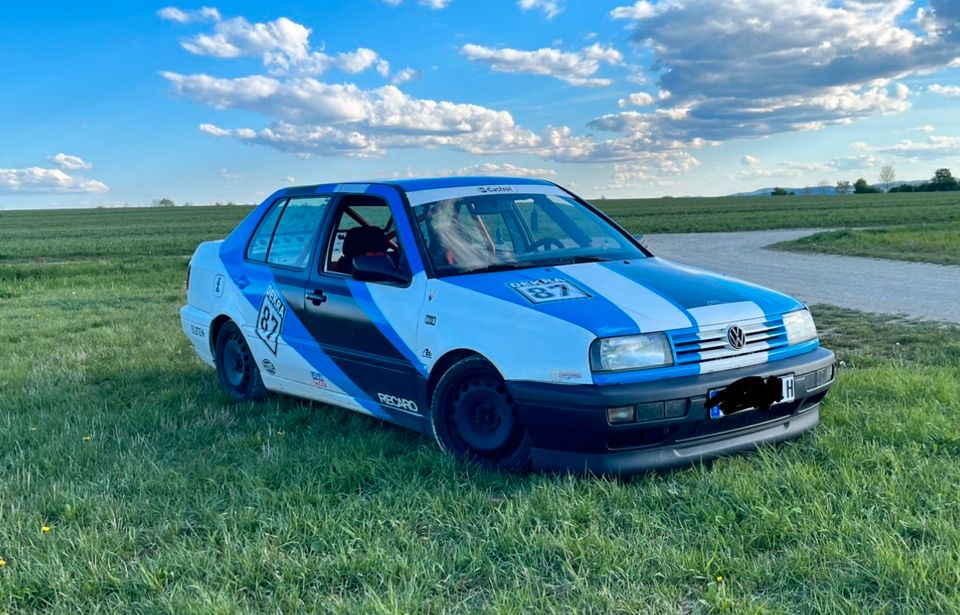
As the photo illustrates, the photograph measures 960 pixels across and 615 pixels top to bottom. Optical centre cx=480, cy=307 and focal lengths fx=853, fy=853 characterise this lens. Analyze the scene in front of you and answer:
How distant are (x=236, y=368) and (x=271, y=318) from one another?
30.8 inches

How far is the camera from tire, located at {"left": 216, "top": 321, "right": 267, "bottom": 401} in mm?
6039

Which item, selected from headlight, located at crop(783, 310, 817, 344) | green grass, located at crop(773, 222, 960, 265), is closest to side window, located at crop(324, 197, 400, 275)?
headlight, located at crop(783, 310, 817, 344)

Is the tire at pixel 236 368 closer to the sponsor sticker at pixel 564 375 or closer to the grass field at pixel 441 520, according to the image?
the grass field at pixel 441 520

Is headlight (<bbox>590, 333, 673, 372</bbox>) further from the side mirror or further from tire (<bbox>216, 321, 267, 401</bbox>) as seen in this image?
tire (<bbox>216, 321, 267, 401</bbox>)

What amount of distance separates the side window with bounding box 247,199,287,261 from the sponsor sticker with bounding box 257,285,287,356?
0.37 metres

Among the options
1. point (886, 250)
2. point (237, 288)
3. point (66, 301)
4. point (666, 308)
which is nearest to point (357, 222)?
point (237, 288)

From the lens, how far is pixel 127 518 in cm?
379

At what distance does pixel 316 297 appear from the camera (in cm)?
521

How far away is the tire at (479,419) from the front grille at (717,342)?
2.69 feet

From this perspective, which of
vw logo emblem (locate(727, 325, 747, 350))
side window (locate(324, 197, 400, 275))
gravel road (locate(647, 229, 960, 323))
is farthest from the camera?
gravel road (locate(647, 229, 960, 323))

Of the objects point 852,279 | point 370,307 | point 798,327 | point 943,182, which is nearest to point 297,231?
point 370,307

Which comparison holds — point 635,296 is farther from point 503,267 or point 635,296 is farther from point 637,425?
point 503,267

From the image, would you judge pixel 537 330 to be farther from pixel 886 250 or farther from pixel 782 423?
pixel 886 250

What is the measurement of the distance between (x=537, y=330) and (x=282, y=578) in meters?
1.54
